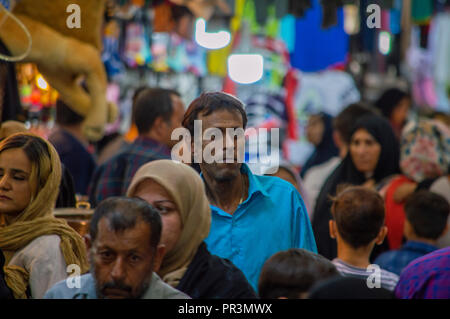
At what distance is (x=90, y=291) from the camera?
2176 millimetres

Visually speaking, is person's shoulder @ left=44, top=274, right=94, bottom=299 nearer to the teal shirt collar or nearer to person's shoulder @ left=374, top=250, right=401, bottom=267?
the teal shirt collar

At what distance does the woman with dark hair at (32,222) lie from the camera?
2.71m

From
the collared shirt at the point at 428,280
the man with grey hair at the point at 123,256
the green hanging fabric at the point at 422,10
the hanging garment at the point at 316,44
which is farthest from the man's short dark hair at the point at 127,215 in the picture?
the hanging garment at the point at 316,44

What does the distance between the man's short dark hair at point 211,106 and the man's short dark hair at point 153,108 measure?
187 cm

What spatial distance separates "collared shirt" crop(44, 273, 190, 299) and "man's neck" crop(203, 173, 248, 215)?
0.52 metres

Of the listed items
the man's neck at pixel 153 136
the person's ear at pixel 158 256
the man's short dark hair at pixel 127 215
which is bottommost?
the person's ear at pixel 158 256

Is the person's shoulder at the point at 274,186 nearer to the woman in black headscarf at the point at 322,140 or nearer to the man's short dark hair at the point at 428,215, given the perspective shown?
the man's short dark hair at the point at 428,215

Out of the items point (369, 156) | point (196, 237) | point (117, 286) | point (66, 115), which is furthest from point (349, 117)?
point (117, 286)

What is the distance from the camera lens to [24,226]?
9.07ft

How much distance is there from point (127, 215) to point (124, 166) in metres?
2.27

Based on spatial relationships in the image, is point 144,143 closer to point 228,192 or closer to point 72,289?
point 228,192

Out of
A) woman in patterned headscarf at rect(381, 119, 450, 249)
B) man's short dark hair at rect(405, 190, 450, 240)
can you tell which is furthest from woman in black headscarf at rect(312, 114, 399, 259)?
man's short dark hair at rect(405, 190, 450, 240)

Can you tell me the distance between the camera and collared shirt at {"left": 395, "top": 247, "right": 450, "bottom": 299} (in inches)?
90.7
